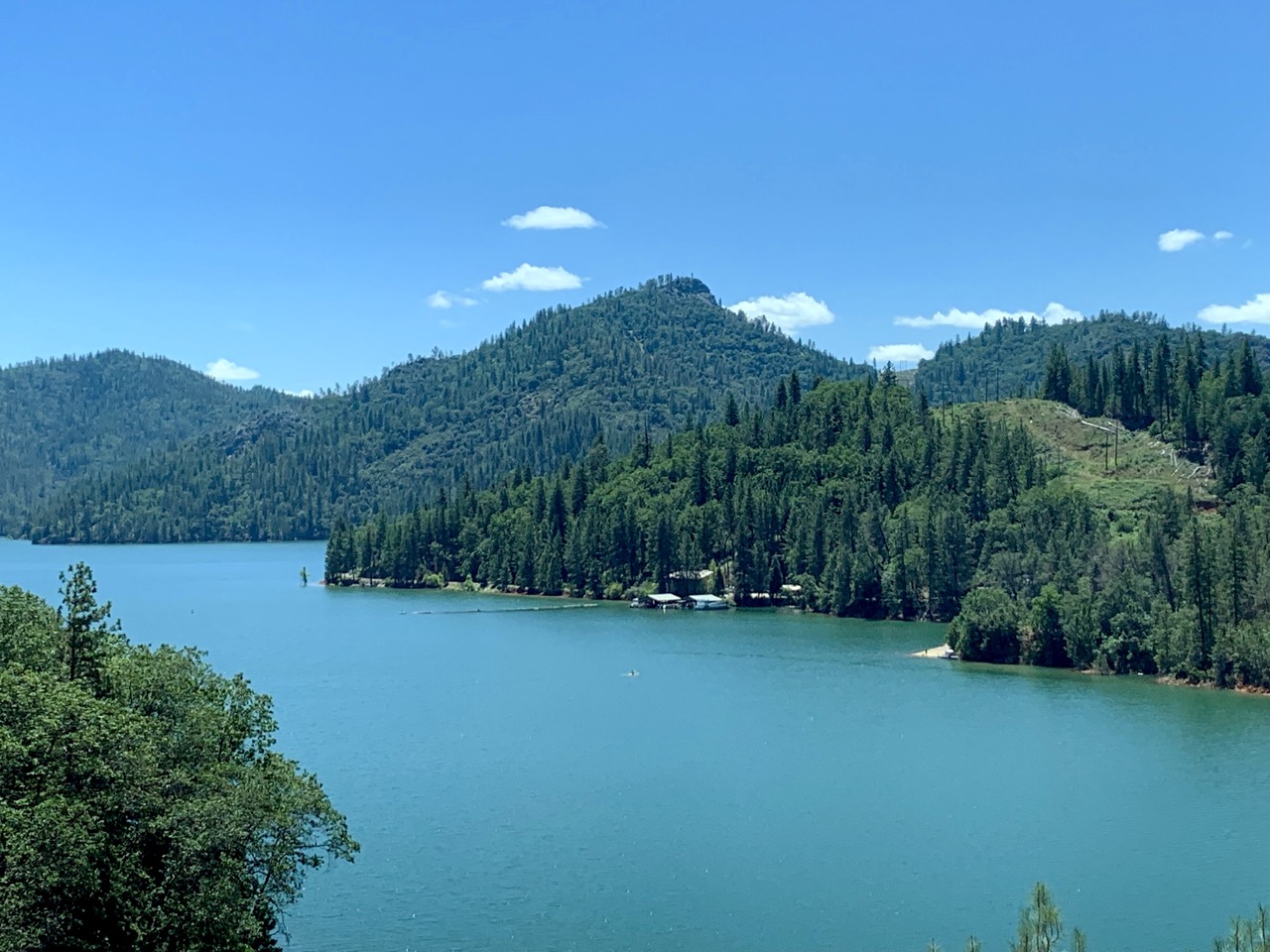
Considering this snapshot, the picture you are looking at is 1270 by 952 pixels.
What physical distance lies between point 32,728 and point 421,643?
3288 inches

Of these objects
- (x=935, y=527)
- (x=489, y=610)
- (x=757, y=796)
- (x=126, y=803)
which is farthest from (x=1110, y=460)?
Answer: (x=126, y=803)

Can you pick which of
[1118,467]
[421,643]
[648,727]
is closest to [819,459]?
[1118,467]

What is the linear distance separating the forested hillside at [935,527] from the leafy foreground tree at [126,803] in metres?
69.7

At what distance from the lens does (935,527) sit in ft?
409

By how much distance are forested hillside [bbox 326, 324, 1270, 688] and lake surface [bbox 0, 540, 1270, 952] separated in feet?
21.0

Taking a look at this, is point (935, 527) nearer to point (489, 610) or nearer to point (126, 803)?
point (489, 610)

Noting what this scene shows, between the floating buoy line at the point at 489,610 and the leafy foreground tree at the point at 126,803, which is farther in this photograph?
the floating buoy line at the point at 489,610

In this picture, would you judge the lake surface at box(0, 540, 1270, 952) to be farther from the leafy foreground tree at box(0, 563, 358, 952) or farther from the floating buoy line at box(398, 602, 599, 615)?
the floating buoy line at box(398, 602, 599, 615)

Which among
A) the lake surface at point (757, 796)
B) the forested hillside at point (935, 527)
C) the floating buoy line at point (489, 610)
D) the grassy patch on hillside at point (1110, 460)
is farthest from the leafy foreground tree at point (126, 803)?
the grassy patch on hillside at point (1110, 460)

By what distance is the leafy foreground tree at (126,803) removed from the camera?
27703mm

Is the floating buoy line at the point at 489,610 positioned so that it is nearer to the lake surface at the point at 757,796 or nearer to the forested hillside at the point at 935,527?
the forested hillside at the point at 935,527

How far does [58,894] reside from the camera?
1107 inches

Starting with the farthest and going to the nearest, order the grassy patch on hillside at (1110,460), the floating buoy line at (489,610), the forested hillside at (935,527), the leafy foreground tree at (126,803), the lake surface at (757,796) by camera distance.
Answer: the floating buoy line at (489,610) → the grassy patch on hillside at (1110,460) → the forested hillside at (935,527) → the lake surface at (757,796) → the leafy foreground tree at (126,803)

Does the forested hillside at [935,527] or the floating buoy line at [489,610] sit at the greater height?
the forested hillside at [935,527]
